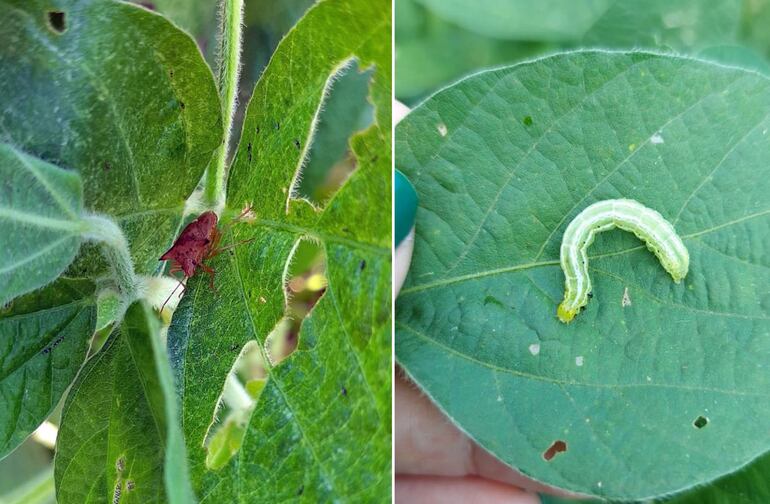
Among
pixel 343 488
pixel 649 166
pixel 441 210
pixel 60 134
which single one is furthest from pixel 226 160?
pixel 649 166

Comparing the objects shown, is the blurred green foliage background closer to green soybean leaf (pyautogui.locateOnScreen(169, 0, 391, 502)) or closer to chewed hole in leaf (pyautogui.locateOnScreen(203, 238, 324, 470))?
chewed hole in leaf (pyautogui.locateOnScreen(203, 238, 324, 470))

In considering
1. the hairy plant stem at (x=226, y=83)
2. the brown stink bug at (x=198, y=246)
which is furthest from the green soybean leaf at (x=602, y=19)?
the brown stink bug at (x=198, y=246)

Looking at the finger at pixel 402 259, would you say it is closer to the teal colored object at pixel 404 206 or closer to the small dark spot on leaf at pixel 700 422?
the teal colored object at pixel 404 206

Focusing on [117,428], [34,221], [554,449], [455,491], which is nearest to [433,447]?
[455,491]

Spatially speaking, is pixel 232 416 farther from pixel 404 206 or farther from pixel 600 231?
pixel 600 231

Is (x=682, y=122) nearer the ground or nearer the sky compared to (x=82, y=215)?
nearer the sky

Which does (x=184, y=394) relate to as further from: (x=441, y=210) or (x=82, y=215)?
(x=441, y=210)

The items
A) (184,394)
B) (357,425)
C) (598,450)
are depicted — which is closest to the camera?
(357,425)
